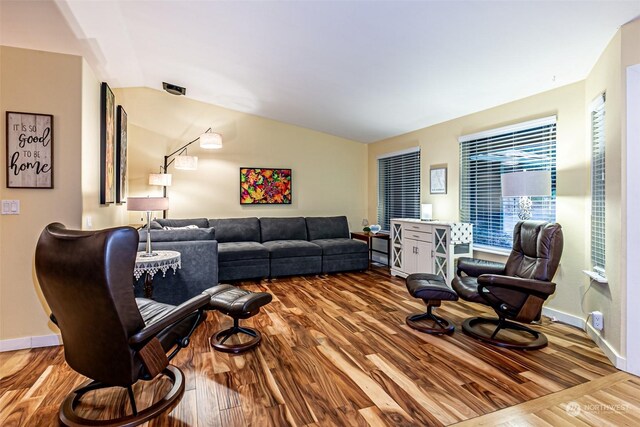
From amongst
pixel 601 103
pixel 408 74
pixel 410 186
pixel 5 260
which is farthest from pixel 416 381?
pixel 410 186

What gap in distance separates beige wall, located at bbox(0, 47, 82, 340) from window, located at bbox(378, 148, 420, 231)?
15.0ft

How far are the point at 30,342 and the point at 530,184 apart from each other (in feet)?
15.1

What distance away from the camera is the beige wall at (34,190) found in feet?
8.84

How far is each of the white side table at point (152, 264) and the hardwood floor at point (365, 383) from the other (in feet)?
2.19

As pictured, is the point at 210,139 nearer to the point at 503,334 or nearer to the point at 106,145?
the point at 106,145

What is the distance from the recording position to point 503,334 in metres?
3.08

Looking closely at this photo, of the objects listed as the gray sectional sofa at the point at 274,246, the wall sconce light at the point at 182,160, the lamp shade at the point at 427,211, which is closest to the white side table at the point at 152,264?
the gray sectional sofa at the point at 274,246

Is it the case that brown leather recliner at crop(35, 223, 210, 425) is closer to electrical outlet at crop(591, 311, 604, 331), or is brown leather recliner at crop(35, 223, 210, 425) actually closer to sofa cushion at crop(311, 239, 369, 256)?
electrical outlet at crop(591, 311, 604, 331)

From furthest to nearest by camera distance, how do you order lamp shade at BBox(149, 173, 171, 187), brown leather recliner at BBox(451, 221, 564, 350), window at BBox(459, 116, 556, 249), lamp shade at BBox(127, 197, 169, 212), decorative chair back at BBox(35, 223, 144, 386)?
1. lamp shade at BBox(149, 173, 171, 187)
2. window at BBox(459, 116, 556, 249)
3. lamp shade at BBox(127, 197, 169, 212)
4. brown leather recliner at BBox(451, 221, 564, 350)
5. decorative chair back at BBox(35, 223, 144, 386)

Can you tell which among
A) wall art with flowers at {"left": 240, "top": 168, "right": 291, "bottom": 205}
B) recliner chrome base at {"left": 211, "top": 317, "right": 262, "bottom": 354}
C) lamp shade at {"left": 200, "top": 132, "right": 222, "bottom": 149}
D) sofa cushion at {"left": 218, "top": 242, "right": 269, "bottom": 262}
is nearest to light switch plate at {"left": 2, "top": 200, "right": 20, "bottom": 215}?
recliner chrome base at {"left": 211, "top": 317, "right": 262, "bottom": 354}

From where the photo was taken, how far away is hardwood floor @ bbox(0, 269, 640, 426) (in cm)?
191

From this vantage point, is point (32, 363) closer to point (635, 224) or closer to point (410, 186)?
point (635, 224)

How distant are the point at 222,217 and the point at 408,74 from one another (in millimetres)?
4009

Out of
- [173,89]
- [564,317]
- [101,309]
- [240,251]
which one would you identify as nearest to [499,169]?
[564,317]
